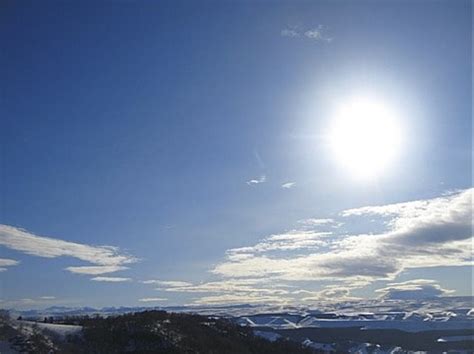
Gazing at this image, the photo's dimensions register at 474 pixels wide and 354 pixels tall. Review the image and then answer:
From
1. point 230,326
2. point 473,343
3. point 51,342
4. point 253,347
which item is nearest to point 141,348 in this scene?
point 51,342

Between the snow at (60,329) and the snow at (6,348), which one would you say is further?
the snow at (60,329)

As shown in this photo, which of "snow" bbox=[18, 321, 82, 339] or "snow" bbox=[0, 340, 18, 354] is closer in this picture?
"snow" bbox=[0, 340, 18, 354]

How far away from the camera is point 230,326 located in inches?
4284

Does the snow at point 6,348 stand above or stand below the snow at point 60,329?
below

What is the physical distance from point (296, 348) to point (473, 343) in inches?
3903

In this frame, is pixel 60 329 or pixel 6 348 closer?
pixel 6 348

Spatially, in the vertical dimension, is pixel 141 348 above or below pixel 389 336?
below

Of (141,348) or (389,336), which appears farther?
(389,336)

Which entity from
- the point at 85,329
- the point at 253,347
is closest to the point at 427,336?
the point at 253,347

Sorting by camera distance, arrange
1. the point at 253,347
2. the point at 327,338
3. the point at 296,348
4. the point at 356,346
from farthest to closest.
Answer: the point at 327,338 → the point at 356,346 → the point at 296,348 → the point at 253,347

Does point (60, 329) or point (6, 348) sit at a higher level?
point (60, 329)

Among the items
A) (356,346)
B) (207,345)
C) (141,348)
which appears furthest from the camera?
(356,346)

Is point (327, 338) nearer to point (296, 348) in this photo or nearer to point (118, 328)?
point (296, 348)

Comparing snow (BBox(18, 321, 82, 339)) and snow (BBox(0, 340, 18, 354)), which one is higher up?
snow (BBox(18, 321, 82, 339))
